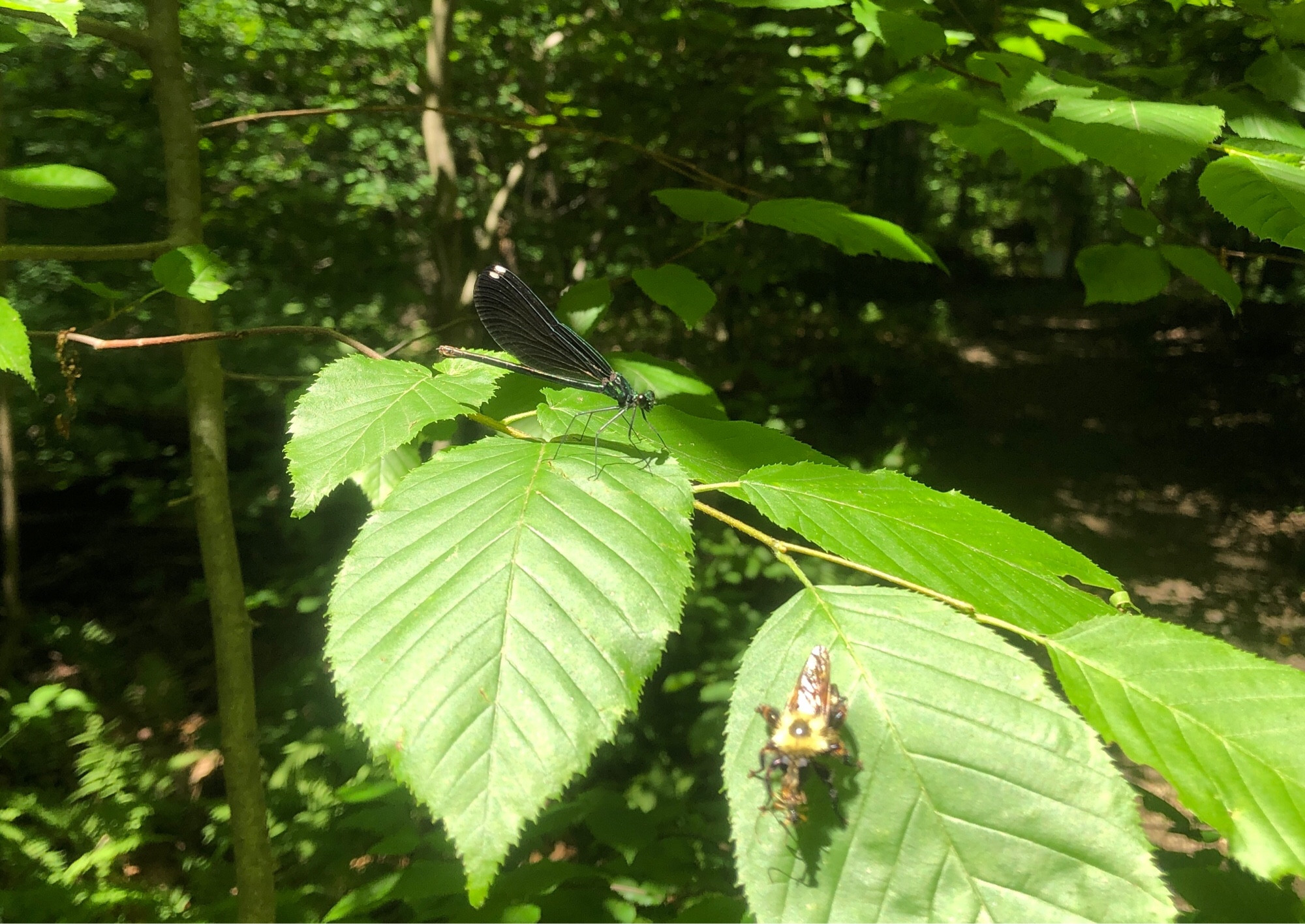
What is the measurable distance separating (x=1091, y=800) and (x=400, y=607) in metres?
0.61

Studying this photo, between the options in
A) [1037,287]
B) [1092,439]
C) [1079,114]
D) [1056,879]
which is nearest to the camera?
[1056,879]

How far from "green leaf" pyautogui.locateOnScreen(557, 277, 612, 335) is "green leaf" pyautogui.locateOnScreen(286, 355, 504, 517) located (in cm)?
63

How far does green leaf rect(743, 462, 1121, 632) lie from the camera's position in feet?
2.26

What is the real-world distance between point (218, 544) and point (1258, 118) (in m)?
2.34

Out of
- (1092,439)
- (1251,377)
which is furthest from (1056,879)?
(1251,377)

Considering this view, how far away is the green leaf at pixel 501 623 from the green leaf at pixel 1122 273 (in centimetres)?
153

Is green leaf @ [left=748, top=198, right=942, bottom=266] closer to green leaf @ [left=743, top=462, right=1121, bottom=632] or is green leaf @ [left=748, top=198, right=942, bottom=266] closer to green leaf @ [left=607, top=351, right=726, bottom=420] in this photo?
green leaf @ [left=607, top=351, right=726, bottom=420]

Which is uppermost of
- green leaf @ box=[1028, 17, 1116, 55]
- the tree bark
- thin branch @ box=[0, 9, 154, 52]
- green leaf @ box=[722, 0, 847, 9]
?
green leaf @ box=[722, 0, 847, 9]

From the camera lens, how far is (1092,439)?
9375mm

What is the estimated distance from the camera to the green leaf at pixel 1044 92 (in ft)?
4.07

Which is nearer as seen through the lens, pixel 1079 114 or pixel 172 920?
pixel 1079 114

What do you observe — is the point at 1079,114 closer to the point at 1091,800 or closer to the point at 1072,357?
the point at 1091,800

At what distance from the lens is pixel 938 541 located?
0.73m

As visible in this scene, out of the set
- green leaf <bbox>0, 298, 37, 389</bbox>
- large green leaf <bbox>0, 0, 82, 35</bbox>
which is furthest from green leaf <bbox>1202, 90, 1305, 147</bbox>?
green leaf <bbox>0, 298, 37, 389</bbox>
